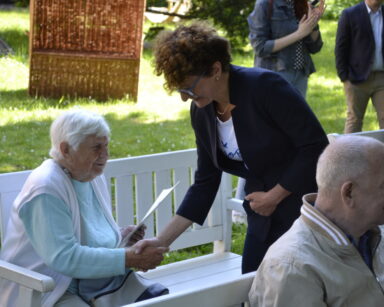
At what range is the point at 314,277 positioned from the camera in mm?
2521

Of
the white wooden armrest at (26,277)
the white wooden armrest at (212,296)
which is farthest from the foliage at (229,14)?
the white wooden armrest at (212,296)

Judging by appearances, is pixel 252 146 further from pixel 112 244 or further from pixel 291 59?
pixel 291 59

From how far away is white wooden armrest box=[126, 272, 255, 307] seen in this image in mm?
2324

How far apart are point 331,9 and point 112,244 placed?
15.3 metres

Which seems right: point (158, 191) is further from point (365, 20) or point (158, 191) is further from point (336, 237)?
point (365, 20)

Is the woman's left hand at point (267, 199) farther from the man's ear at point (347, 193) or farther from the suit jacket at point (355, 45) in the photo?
the suit jacket at point (355, 45)

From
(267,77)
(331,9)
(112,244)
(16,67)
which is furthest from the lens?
(331,9)

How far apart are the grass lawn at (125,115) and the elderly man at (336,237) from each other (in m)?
3.08

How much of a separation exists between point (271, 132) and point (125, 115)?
20.7ft

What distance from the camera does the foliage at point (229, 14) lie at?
11.7 m

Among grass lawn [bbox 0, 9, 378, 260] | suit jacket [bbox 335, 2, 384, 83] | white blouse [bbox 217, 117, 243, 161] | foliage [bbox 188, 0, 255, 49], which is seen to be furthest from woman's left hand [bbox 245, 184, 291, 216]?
foliage [bbox 188, 0, 255, 49]

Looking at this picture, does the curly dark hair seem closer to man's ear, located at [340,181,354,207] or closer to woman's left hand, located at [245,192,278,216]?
woman's left hand, located at [245,192,278,216]

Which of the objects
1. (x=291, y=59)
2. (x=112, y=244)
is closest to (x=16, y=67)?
(x=291, y=59)

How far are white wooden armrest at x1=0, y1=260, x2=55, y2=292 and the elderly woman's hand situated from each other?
17.5 inches
